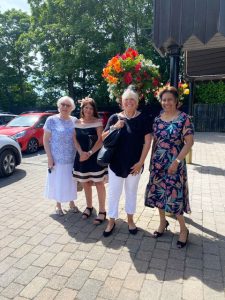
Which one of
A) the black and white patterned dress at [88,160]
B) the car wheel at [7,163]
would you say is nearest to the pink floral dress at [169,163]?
the black and white patterned dress at [88,160]

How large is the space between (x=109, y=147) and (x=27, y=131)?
758cm

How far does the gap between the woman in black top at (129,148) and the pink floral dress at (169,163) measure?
0.50 ft

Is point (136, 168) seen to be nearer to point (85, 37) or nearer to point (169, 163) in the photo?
point (169, 163)

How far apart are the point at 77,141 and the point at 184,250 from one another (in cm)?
213

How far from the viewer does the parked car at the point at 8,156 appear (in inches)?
282

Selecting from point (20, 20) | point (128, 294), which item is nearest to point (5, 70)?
point (20, 20)

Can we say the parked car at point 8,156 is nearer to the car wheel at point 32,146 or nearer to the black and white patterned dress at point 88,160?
the car wheel at point 32,146

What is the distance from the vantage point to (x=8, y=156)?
7375mm

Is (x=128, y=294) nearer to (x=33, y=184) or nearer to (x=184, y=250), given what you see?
(x=184, y=250)

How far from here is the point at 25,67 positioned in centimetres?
3042

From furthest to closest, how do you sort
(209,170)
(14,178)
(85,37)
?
(85,37), (209,170), (14,178)

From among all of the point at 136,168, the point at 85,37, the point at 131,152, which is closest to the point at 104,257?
the point at 136,168

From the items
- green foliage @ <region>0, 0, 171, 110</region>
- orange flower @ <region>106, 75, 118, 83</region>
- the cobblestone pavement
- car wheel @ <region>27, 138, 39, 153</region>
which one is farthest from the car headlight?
green foliage @ <region>0, 0, 171, 110</region>

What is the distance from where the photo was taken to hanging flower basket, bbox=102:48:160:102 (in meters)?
4.14
